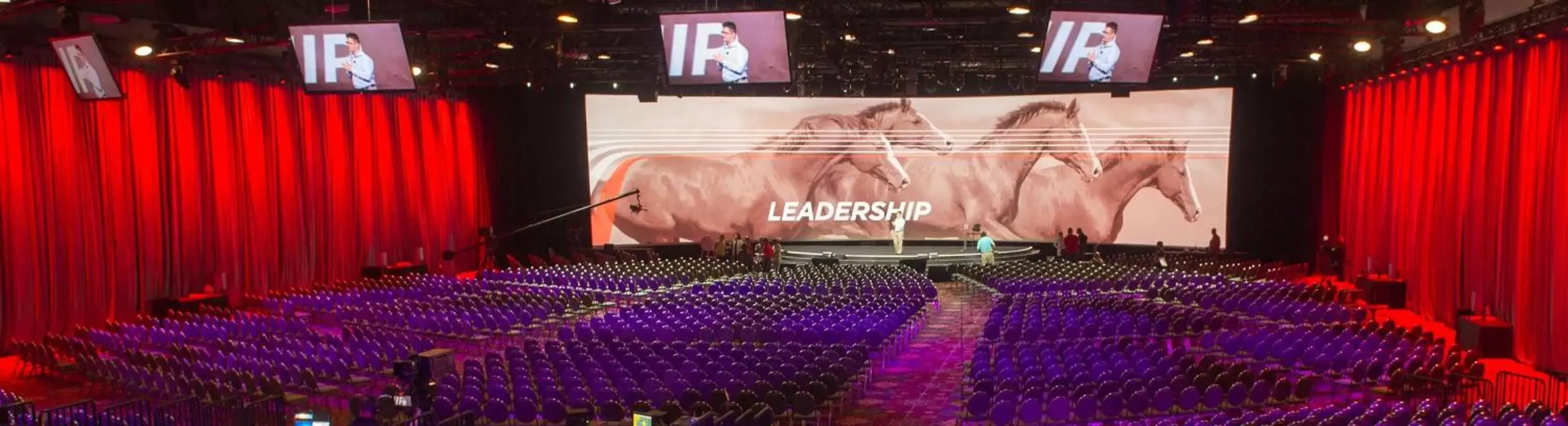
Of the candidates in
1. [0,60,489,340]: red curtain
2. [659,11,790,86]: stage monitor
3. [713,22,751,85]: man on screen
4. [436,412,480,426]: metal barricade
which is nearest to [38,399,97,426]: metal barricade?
[436,412,480,426]: metal barricade

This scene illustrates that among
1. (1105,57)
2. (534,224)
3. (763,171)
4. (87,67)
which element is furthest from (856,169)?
(87,67)

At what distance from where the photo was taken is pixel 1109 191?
32250 millimetres

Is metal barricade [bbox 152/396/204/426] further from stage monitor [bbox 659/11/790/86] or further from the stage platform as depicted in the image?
the stage platform

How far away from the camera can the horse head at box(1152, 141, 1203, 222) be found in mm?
31188

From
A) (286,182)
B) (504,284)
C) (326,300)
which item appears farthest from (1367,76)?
(286,182)

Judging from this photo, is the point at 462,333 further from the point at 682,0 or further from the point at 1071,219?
the point at 1071,219

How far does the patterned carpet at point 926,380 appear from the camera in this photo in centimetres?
1328

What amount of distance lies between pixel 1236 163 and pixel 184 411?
88.1ft

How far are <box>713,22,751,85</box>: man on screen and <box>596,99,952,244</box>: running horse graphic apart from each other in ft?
66.2

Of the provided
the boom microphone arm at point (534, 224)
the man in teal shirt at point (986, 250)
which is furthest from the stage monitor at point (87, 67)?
the man in teal shirt at point (986, 250)

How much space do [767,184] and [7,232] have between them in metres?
19.6

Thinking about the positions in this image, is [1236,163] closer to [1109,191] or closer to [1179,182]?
[1179,182]

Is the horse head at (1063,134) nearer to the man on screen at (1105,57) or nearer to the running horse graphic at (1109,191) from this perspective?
the running horse graphic at (1109,191)

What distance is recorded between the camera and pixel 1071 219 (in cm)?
3281
